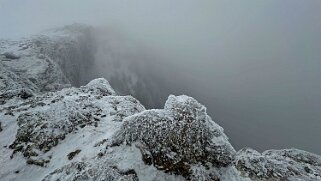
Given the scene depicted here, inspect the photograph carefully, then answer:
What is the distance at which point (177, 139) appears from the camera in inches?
568

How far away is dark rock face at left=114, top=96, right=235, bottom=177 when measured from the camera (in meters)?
13.9

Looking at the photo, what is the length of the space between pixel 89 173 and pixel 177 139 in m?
4.17

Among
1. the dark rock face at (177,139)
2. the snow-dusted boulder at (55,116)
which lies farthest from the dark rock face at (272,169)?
the snow-dusted boulder at (55,116)

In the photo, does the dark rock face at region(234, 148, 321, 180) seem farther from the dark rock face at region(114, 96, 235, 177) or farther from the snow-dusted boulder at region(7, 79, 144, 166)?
the snow-dusted boulder at region(7, 79, 144, 166)

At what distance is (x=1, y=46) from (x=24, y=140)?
54.4 m

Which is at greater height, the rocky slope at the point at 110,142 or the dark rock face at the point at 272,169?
the rocky slope at the point at 110,142

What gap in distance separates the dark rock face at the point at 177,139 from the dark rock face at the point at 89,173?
1287 mm

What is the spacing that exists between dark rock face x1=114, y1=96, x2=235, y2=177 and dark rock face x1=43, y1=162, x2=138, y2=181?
4.22 ft

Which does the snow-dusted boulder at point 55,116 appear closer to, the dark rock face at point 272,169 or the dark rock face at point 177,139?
the dark rock face at point 177,139

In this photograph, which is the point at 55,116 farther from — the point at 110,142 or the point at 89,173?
the point at 89,173

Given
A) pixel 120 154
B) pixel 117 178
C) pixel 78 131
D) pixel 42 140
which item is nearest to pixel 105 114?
pixel 78 131

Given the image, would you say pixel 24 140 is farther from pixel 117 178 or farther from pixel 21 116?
pixel 117 178

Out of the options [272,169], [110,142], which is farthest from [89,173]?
[272,169]

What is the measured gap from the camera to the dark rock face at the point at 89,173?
1276 cm
